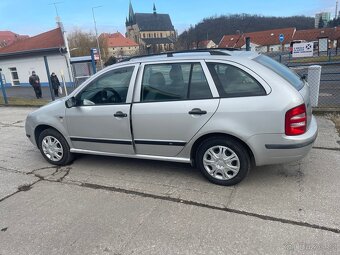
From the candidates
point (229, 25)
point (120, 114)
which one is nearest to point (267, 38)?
point (229, 25)

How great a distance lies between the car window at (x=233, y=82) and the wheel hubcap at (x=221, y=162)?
2.27ft

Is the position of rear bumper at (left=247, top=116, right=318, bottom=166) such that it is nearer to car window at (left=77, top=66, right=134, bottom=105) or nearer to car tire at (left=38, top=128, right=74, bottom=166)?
car window at (left=77, top=66, right=134, bottom=105)

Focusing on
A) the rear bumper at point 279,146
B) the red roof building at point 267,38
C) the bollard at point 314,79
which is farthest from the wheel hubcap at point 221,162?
the red roof building at point 267,38

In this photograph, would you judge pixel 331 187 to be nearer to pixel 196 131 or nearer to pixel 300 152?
pixel 300 152

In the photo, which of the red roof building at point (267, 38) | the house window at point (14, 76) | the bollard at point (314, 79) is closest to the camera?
the bollard at point (314, 79)

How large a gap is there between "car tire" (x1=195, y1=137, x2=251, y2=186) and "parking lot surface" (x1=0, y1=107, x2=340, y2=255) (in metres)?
0.14

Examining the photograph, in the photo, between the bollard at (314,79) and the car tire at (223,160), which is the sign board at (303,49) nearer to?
the bollard at (314,79)

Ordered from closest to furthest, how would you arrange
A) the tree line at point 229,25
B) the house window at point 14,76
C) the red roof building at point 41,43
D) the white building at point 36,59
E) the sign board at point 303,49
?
the sign board at point 303,49 < the white building at point 36,59 < the red roof building at point 41,43 < the house window at point 14,76 < the tree line at point 229,25

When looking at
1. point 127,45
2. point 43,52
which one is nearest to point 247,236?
point 43,52

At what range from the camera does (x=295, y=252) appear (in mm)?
2506

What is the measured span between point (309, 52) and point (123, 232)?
A: 18.9 metres

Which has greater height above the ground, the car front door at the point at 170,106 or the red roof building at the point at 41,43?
the red roof building at the point at 41,43

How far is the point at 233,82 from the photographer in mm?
3482

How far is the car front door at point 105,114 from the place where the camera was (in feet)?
13.2
